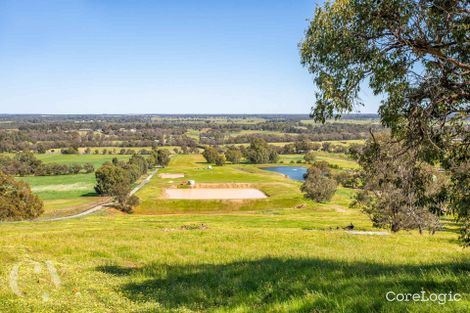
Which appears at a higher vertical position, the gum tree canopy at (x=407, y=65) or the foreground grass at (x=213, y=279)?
the gum tree canopy at (x=407, y=65)

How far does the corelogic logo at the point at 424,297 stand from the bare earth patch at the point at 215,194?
329 ft

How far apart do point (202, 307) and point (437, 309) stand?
5.18 metres

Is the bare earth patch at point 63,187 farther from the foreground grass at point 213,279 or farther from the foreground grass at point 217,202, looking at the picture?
the foreground grass at point 213,279

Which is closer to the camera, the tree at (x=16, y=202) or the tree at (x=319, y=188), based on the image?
the tree at (x=16, y=202)

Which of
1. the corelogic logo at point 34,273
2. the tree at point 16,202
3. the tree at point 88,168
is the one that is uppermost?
the corelogic logo at point 34,273

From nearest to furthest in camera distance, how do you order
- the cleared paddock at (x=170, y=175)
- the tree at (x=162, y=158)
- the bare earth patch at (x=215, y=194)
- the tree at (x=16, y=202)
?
the tree at (x=16, y=202), the bare earth patch at (x=215, y=194), the cleared paddock at (x=170, y=175), the tree at (x=162, y=158)

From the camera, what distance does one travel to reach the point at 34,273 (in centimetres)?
1158

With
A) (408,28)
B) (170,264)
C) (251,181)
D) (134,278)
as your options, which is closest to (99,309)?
(134,278)

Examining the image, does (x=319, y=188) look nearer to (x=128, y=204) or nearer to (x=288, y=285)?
(x=128, y=204)

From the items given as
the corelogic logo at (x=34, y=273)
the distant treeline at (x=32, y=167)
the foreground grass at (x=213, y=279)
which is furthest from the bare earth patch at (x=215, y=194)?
the corelogic logo at (x=34, y=273)

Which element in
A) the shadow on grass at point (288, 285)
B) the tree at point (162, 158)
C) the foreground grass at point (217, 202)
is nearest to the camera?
the shadow on grass at point (288, 285)

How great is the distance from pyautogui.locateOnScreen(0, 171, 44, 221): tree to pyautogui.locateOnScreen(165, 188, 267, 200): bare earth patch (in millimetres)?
41515

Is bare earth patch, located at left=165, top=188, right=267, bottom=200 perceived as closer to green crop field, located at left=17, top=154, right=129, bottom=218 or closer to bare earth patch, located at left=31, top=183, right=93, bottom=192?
green crop field, located at left=17, top=154, right=129, bottom=218

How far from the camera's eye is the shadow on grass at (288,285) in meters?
7.75
